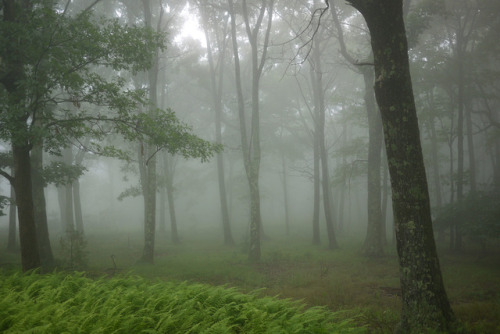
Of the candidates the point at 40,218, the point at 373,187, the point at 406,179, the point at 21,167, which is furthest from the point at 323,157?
the point at 21,167

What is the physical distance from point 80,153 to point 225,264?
2012 cm

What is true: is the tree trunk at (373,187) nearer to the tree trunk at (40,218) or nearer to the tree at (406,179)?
the tree at (406,179)

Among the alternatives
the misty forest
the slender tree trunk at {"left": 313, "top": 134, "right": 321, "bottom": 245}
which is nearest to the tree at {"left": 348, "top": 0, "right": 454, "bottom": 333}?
the misty forest

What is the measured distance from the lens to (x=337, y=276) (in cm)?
1144

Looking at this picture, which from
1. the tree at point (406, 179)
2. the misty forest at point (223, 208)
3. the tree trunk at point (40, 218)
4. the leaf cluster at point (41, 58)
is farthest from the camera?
the tree trunk at point (40, 218)

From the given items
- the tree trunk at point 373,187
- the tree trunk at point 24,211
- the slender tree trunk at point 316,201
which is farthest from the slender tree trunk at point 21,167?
the slender tree trunk at point 316,201

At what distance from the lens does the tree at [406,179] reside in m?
5.18

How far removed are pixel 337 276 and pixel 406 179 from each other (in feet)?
24.0

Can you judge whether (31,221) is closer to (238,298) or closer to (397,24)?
(238,298)

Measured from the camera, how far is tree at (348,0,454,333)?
5176mm

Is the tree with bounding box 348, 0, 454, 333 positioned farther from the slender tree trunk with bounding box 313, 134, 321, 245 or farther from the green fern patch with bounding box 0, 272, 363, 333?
the slender tree trunk with bounding box 313, 134, 321, 245

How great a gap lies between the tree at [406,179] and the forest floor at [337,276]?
98cm

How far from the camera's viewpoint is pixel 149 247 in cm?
1405

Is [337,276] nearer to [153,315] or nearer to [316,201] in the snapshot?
[153,315]
